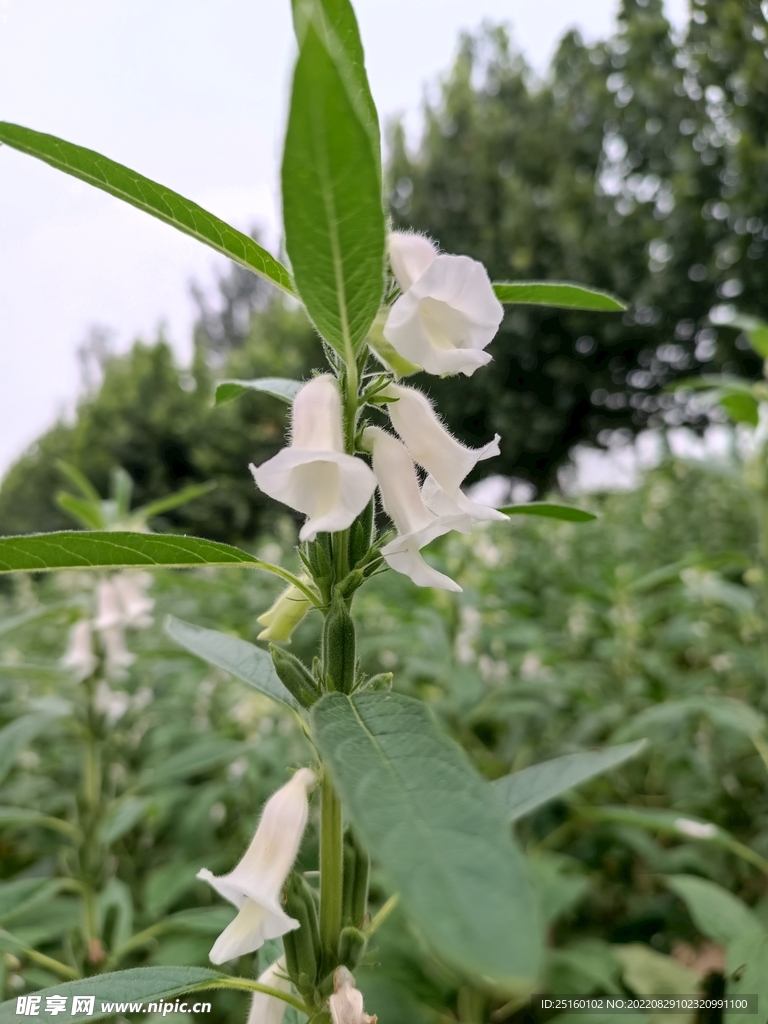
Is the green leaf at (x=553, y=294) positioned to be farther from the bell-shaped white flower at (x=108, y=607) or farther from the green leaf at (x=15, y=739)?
the bell-shaped white flower at (x=108, y=607)

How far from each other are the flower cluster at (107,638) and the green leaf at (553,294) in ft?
4.77

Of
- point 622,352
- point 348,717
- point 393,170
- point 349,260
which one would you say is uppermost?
point 393,170

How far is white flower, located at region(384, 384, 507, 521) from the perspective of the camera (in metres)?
0.63

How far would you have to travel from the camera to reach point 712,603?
2680 mm

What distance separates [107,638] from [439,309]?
1561 millimetres

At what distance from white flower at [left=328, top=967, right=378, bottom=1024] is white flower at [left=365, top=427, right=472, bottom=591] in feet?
1.08

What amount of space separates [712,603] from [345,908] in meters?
2.38

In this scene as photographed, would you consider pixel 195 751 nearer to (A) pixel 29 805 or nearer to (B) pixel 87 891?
(B) pixel 87 891

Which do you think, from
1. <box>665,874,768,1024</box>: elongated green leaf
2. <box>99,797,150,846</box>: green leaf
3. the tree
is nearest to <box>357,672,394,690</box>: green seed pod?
<box>665,874,768,1024</box>: elongated green leaf

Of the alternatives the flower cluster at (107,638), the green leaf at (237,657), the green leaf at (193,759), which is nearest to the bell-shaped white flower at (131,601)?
the flower cluster at (107,638)

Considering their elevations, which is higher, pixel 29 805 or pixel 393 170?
pixel 393 170

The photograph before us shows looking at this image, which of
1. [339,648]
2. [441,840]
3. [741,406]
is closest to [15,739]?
[339,648]

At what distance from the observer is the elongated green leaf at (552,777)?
0.75m

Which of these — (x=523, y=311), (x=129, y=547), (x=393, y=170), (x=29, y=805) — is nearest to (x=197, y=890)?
(x=29, y=805)
